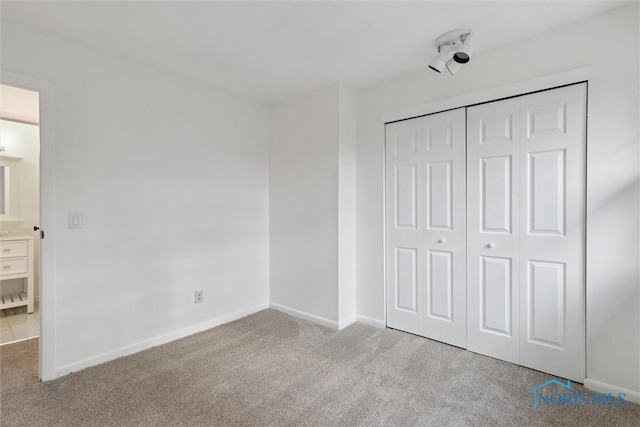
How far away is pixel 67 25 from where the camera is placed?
2.04 m

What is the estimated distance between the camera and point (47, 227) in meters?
2.11

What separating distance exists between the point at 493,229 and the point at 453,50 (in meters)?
1.33

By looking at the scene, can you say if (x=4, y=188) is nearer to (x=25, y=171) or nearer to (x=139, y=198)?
(x=25, y=171)

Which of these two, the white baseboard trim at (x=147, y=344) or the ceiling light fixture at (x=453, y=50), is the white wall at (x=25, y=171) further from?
the ceiling light fixture at (x=453, y=50)

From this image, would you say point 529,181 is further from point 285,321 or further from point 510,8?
point 285,321

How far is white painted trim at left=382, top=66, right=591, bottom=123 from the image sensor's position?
2.03 meters

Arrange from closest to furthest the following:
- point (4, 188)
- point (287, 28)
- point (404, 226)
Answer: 1. point (287, 28)
2. point (404, 226)
3. point (4, 188)

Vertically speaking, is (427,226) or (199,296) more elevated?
(427,226)

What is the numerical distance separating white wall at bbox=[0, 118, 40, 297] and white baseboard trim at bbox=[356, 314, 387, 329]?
3.78 meters

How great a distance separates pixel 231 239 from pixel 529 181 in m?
2.66

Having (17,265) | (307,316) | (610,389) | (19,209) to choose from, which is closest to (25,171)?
(19,209)

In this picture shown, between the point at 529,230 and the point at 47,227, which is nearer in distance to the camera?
the point at 47,227

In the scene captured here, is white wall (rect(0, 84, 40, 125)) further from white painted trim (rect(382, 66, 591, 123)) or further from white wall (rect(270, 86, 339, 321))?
white painted trim (rect(382, 66, 591, 123))

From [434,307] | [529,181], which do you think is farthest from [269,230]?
[529,181]
